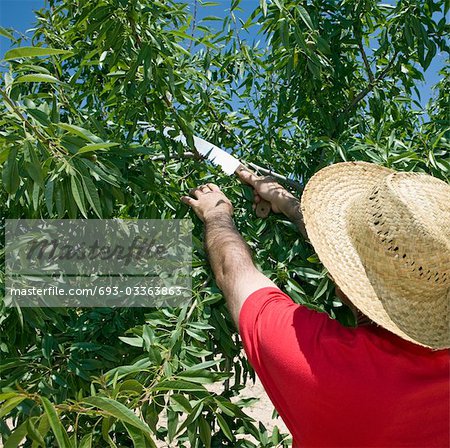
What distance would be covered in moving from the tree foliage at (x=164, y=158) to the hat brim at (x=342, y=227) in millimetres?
293

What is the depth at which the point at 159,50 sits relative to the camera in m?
1.62

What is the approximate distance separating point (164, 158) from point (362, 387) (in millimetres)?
1093

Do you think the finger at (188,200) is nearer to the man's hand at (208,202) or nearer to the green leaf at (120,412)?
the man's hand at (208,202)

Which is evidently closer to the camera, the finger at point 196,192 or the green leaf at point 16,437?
the green leaf at point 16,437

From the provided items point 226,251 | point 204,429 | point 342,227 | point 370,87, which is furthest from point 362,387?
point 370,87

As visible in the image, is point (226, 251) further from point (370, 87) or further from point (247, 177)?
point (370, 87)

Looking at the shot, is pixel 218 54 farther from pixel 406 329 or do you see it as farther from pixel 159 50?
pixel 406 329

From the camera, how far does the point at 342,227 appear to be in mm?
1273

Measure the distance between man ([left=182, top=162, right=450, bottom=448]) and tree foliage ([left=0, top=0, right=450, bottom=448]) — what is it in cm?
25

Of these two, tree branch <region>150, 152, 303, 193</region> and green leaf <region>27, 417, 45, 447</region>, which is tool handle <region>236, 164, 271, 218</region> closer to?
tree branch <region>150, 152, 303, 193</region>

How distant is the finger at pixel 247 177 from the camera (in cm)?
187

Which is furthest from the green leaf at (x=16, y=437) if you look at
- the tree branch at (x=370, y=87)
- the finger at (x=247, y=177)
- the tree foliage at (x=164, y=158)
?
the tree branch at (x=370, y=87)

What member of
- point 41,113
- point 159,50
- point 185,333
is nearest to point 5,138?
point 41,113

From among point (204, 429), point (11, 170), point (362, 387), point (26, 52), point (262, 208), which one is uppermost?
point (26, 52)
